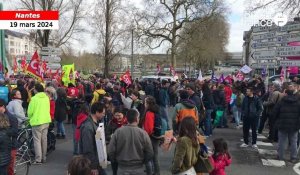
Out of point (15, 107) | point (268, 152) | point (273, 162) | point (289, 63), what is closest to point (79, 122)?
point (15, 107)

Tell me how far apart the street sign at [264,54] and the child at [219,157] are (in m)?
10.6

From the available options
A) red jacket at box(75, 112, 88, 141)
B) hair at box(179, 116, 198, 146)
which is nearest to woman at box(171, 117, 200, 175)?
hair at box(179, 116, 198, 146)

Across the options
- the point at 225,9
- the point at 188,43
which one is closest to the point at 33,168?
the point at 188,43

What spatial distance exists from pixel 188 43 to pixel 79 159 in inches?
1790

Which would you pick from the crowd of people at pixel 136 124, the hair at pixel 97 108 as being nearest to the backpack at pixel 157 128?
the crowd of people at pixel 136 124

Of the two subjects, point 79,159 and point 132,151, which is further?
point 132,151

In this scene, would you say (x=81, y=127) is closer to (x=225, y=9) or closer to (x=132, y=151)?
(x=132, y=151)

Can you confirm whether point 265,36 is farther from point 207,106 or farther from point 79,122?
point 79,122

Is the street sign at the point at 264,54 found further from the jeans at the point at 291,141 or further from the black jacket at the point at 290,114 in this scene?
the jeans at the point at 291,141

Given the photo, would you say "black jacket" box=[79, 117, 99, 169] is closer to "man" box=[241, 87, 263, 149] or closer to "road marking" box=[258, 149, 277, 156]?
"man" box=[241, 87, 263, 149]

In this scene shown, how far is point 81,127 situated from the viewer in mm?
5645

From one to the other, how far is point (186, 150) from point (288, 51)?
1135cm

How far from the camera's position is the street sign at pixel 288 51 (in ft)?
48.7

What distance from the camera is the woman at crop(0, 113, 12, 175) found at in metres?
5.98
